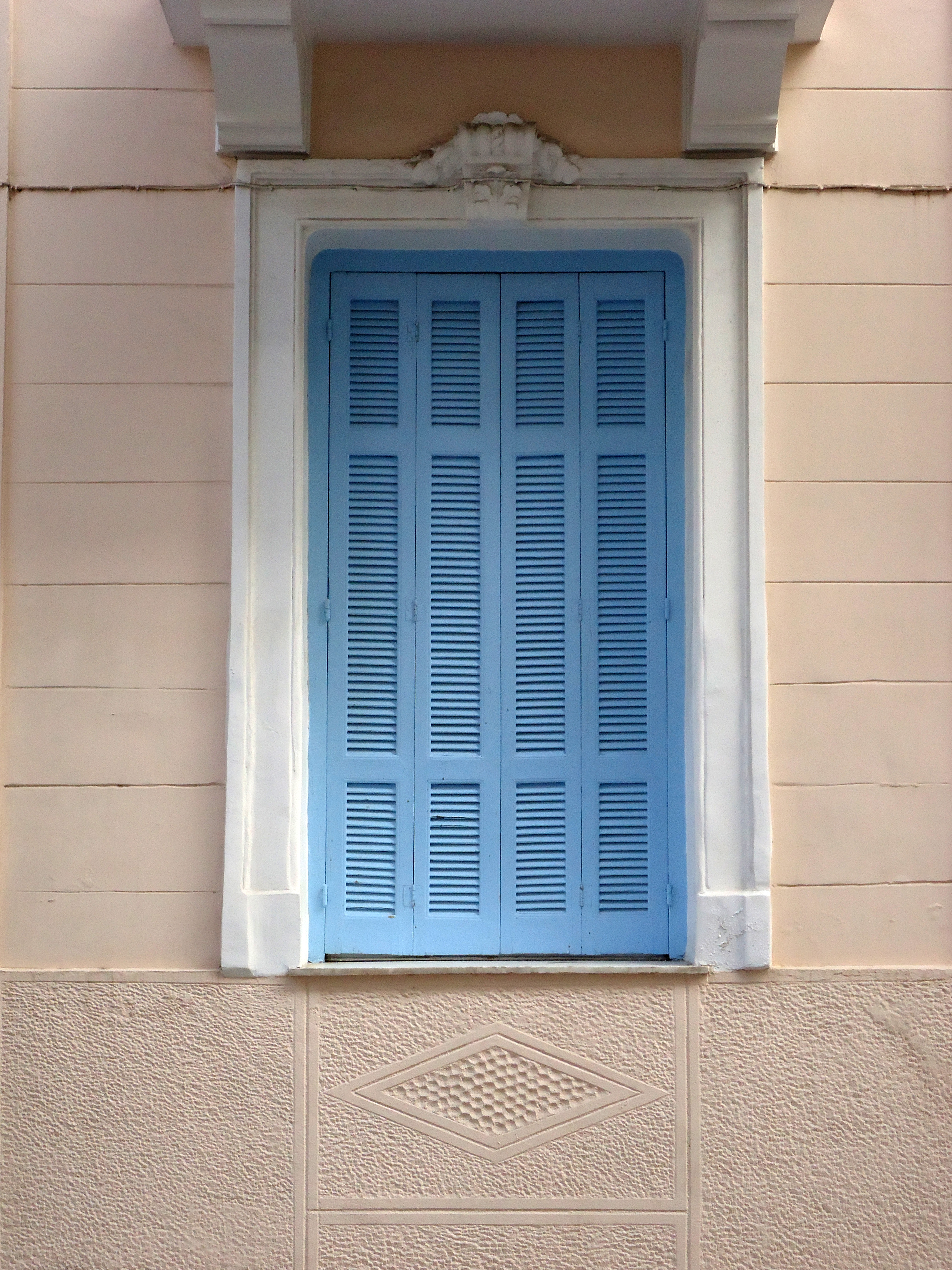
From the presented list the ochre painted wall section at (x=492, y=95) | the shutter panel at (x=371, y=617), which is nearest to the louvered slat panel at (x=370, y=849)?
the shutter panel at (x=371, y=617)

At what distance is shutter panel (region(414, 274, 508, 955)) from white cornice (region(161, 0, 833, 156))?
0.69m

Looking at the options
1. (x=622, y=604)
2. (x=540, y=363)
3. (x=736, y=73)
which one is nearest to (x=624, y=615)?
(x=622, y=604)

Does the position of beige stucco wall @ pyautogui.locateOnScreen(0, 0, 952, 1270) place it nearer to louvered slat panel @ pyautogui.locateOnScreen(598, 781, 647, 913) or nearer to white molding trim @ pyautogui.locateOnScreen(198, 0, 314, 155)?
white molding trim @ pyautogui.locateOnScreen(198, 0, 314, 155)

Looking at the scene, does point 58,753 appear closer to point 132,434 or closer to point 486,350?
point 132,434

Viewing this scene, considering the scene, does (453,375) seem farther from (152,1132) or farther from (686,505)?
(152,1132)

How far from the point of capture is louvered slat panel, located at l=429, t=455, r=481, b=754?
3486mm

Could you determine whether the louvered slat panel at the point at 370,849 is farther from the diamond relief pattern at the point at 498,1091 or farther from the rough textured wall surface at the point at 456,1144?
the diamond relief pattern at the point at 498,1091

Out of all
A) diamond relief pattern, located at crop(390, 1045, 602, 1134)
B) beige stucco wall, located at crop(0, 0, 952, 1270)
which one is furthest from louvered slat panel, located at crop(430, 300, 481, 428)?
diamond relief pattern, located at crop(390, 1045, 602, 1134)

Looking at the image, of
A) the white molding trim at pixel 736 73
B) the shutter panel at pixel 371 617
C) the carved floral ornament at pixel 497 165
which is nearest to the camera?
the white molding trim at pixel 736 73

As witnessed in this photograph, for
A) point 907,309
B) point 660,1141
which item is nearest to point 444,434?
point 907,309

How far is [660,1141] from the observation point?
3252 mm

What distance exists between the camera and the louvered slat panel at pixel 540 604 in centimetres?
349

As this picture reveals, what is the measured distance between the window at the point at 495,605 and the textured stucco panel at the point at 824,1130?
41 centimetres

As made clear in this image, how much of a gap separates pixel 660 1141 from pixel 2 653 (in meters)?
2.43
